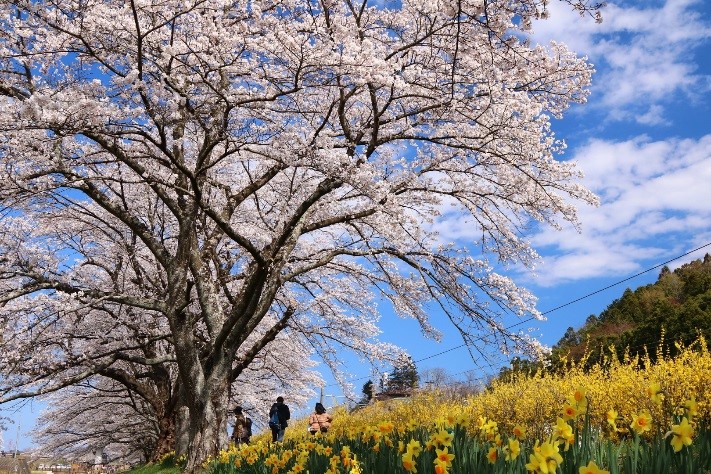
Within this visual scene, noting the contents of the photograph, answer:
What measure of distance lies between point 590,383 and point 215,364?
19.5ft

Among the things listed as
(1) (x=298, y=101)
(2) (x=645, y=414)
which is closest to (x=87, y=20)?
(1) (x=298, y=101)

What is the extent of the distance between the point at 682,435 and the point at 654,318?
1050 inches

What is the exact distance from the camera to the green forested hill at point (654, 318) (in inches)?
952

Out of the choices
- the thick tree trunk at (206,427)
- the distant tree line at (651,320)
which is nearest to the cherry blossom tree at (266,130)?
the thick tree trunk at (206,427)

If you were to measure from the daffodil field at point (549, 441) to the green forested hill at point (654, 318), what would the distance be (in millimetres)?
9683

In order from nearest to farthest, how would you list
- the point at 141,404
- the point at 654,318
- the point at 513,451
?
the point at 513,451 < the point at 141,404 < the point at 654,318

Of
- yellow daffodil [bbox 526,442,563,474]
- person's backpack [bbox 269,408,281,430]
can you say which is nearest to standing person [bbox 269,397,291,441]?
person's backpack [bbox 269,408,281,430]

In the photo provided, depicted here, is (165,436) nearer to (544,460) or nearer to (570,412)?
(570,412)

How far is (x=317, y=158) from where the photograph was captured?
8789mm

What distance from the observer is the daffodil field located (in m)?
2.13

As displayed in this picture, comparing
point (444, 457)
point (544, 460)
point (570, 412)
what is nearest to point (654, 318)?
point (570, 412)

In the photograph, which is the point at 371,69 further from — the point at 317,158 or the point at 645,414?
the point at 645,414

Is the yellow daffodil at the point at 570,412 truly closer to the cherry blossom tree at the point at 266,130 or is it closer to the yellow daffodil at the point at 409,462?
the yellow daffodil at the point at 409,462

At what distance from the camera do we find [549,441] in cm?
252
